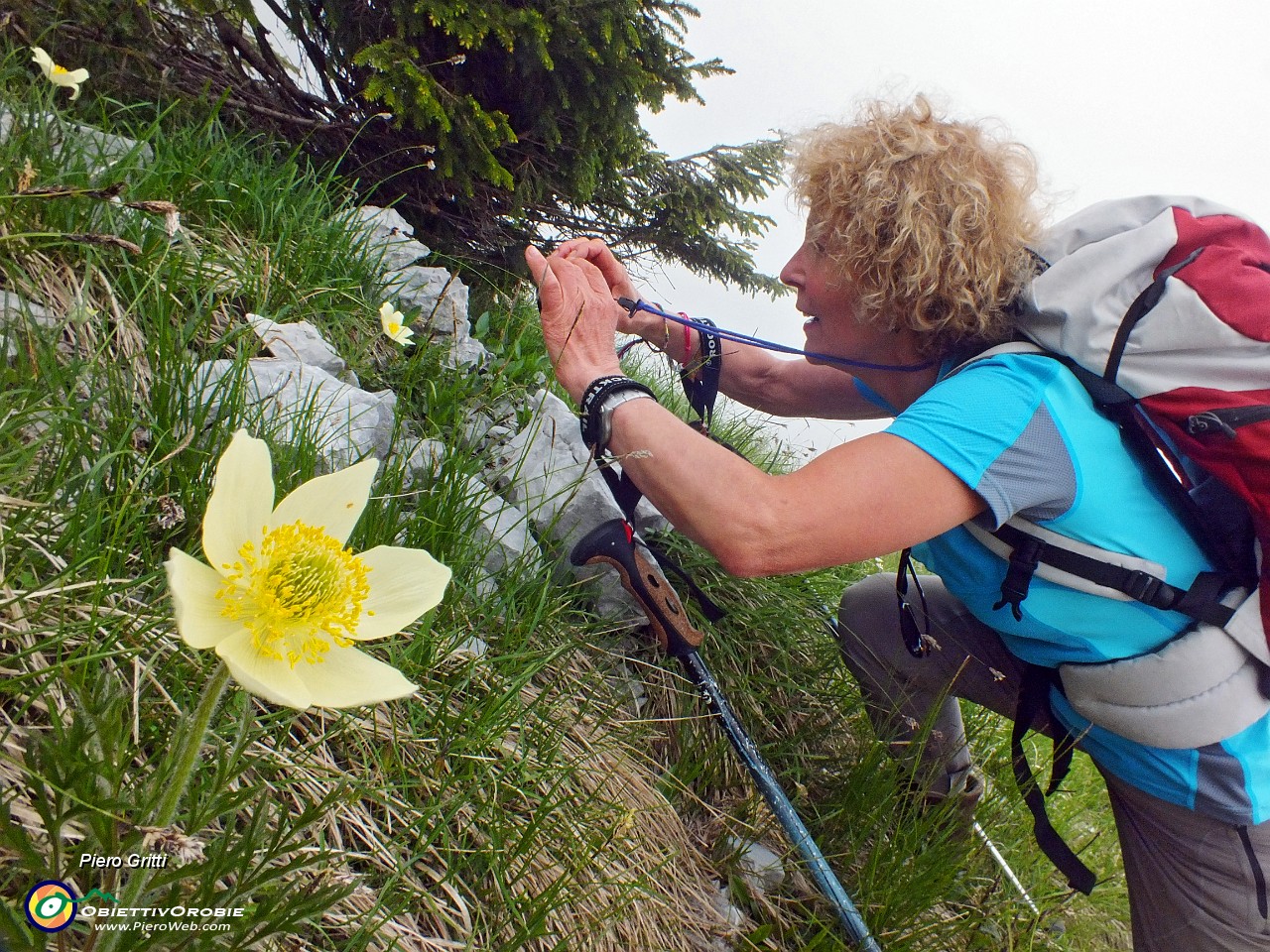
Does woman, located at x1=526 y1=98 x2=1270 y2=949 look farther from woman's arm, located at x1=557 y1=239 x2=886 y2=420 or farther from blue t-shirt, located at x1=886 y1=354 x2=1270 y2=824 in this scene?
woman's arm, located at x1=557 y1=239 x2=886 y2=420

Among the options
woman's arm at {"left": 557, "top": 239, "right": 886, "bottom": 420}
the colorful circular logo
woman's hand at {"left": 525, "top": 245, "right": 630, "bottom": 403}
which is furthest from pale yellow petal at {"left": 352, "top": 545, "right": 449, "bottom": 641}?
woman's arm at {"left": 557, "top": 239, "right": 886, "bottom": 420}

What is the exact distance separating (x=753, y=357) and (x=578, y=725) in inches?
63.5

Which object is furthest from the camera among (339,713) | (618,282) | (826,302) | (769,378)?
(769,378)

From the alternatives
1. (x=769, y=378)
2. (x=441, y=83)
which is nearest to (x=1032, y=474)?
(x=769, y=378)

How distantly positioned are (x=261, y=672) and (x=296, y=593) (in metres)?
0.07

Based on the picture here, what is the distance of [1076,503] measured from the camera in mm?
1516

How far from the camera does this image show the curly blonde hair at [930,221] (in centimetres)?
175

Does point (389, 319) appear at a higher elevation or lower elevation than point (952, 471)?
lower

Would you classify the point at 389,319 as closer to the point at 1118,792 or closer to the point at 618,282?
the point at 618,282

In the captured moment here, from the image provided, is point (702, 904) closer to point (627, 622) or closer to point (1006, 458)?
point (627, 622)

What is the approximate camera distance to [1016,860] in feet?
7.54

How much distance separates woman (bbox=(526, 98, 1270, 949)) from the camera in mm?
1471

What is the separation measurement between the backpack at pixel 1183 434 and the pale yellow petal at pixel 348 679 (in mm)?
1389

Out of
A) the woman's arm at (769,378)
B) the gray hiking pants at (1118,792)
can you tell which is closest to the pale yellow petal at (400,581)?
Answer: the gray hiking pants at (1118,792)
